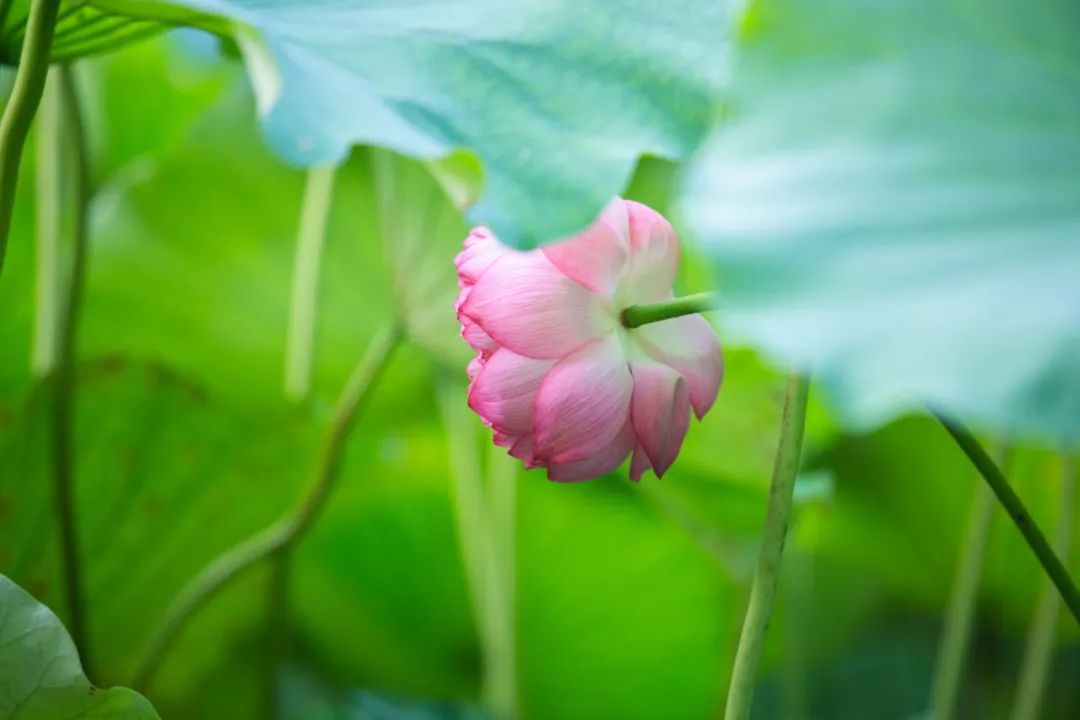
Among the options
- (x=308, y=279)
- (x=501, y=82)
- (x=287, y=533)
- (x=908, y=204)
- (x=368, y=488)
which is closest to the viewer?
(x=908, y=204)

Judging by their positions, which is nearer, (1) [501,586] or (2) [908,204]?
(2) [908,204]

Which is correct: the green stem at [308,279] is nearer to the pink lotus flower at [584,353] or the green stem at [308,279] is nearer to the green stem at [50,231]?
the green stem at [50,231]

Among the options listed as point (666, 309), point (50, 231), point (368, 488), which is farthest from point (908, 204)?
point (368, 488)


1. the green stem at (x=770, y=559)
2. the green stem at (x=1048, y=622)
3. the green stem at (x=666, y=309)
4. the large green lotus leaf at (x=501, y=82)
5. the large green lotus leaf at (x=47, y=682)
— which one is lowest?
the green stem at (x=1048, y=622)

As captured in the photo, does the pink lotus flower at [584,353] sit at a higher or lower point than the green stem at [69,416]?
higher

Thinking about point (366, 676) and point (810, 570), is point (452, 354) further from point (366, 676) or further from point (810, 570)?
point (810, 570)

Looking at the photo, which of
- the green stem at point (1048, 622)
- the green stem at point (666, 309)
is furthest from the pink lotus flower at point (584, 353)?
the green stem at point (1048, 622)

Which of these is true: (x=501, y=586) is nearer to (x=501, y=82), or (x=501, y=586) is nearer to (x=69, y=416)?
(x=69, y=416)
